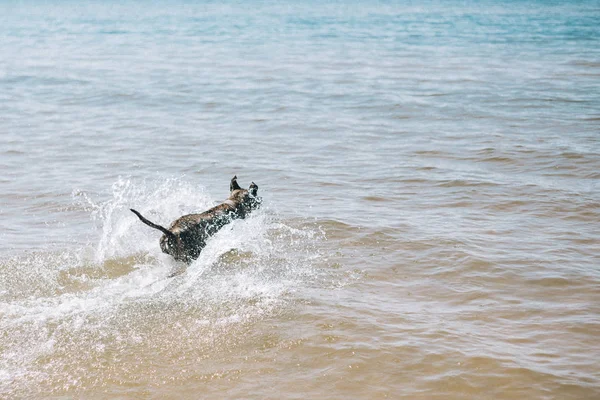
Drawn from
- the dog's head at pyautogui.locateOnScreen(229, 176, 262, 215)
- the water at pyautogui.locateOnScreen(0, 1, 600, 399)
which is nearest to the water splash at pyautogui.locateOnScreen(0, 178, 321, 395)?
the water at pyautogui.locateOnScreen(0, 1, 600, 399)

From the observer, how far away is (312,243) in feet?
26.7

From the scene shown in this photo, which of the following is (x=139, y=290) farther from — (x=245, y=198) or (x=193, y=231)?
(x=245, y=198)

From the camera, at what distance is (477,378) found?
5145 millimetres

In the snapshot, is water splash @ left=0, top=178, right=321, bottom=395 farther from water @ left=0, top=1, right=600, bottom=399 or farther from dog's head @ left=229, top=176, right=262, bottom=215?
dog's head @ left=229, top=176, right=262, bottom=215

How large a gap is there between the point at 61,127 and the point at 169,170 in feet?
15.3

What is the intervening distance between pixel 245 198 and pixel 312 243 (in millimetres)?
947

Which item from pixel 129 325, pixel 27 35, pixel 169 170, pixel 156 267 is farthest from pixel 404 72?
pixel 27 35

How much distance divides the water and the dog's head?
140 millimetres

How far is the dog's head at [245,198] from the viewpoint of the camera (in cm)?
801

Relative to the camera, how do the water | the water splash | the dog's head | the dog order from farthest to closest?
the dog's head
the dog
the water splash
the water

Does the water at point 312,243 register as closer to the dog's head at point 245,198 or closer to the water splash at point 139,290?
the water splash at point 139,290

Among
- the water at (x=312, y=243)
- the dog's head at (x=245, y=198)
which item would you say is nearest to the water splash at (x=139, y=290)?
the water at (x=312, y=243)

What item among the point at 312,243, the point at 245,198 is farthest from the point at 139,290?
the point at 312,243

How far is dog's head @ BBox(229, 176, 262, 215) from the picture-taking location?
8.01 meters
